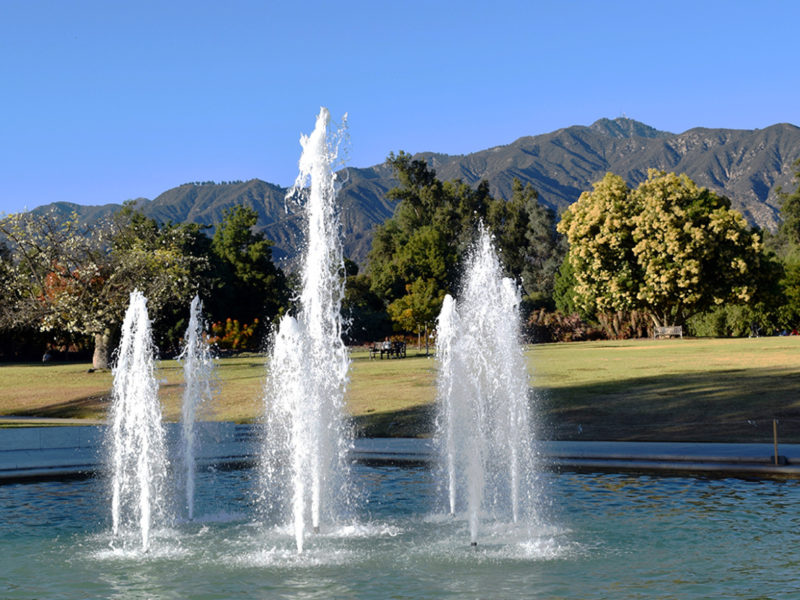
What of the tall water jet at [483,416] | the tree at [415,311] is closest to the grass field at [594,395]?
the tall water jet at [483,416]

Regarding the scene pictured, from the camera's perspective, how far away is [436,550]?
10234 mm

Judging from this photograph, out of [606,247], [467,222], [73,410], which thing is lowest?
[73,410]

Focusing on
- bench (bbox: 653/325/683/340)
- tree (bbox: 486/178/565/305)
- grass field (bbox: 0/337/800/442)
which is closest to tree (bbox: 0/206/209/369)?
grass field (bbox: 0/337/800/442)

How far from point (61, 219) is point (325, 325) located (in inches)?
1360

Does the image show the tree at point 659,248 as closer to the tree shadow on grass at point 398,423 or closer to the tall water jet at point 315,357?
the tree shadow on grass at point 398,423

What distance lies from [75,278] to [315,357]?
32.0 metres

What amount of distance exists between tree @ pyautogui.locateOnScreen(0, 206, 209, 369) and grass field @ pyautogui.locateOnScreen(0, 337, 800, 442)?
8.76 feet

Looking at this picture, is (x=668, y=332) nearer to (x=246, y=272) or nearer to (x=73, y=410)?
(x=246, y=272)

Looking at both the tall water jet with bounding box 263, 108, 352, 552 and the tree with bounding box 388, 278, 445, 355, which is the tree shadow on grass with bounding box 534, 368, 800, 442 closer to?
the tall water jet with bounding box 263, 108, 352, 552

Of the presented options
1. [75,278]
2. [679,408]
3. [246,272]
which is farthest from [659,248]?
[246,272]

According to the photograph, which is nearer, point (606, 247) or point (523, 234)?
point (606, 247)

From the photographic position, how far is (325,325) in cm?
1222

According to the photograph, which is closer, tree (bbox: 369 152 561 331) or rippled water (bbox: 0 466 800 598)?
rippled water (bbox: 0 466 800 598)

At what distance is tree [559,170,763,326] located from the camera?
5275 cm
